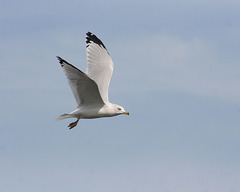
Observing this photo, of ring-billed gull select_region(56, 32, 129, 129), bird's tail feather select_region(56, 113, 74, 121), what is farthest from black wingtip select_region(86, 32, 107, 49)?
bird's tail feather select_region(56, 113, 74, 121)

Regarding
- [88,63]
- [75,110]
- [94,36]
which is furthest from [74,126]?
[94,36]

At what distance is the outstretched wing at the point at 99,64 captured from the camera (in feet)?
66.7

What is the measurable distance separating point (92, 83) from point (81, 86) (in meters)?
0.47

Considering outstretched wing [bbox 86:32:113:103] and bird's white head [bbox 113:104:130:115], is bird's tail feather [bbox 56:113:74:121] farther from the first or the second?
outstretched wing [bbox 86:32:113:103]

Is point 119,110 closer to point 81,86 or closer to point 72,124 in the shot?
point 72,124

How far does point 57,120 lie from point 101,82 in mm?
3069

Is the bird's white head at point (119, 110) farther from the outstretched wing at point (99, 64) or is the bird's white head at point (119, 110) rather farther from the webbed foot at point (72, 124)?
the webbed foot at point (72, 124)

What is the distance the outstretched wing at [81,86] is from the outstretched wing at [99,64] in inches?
64.3

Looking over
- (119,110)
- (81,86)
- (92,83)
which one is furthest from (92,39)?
(92,83)

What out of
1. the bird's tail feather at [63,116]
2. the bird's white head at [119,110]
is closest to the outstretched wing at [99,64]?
the bird's white head at [119,110]

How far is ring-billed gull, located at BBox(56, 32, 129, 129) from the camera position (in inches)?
667

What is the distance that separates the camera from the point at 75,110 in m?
18.3

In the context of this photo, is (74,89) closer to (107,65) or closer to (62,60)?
(62,60)

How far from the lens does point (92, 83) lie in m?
17.0
